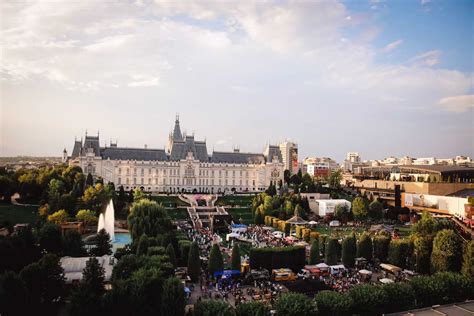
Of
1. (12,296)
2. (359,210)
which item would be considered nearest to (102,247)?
(12,296)

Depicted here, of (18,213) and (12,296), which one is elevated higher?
A: (18,213)

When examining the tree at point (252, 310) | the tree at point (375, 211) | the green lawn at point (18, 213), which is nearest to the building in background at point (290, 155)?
the tree at point (375, 211)

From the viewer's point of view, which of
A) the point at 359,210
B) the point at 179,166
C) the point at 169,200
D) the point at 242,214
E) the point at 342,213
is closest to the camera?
the point at 359,210

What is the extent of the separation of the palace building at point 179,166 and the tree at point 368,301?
81332 mm

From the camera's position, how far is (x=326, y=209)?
7469 centimetres

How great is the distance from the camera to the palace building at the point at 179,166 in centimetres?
10450

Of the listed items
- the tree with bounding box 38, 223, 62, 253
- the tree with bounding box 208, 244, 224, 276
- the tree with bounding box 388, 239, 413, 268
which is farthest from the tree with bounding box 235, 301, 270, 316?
the tree with bounding box 38, 223, 62, 253

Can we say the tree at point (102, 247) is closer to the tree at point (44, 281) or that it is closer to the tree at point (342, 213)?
the tree at point (44, 281)

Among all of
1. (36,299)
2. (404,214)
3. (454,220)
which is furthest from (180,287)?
(404,214)

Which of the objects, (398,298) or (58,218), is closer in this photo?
(398,298)

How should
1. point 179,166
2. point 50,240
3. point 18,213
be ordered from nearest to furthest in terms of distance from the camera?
point 50,240 → point 18,213 → point 179,166

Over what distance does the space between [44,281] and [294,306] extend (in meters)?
17.4

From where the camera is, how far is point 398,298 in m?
28.6

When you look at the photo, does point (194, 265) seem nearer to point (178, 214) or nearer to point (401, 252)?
point (401, 252)
